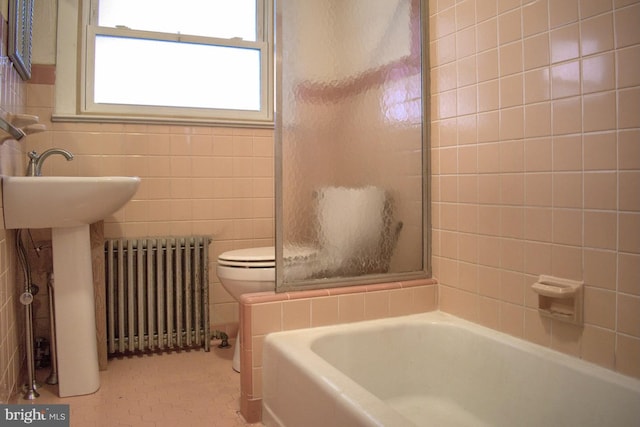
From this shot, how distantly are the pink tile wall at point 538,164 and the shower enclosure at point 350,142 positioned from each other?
10 centimetres

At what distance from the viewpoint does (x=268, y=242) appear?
106 inches

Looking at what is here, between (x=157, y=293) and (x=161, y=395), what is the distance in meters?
0.61

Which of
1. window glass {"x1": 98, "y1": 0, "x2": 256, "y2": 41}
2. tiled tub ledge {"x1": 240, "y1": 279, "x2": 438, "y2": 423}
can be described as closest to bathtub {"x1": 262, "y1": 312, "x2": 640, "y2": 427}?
tiled tub ledge {"x1": 240, "y1": 279, "x2": 438, "y2": 423}

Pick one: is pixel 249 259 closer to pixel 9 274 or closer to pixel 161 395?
pixel 161 395

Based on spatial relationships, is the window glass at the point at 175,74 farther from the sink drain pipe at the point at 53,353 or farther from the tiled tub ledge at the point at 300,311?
the tiled tub ledge at the point at 300,311

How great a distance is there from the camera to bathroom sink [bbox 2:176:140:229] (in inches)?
62.8

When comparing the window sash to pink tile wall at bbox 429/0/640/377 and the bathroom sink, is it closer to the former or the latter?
the bathroom sink

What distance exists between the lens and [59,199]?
5.50 feet

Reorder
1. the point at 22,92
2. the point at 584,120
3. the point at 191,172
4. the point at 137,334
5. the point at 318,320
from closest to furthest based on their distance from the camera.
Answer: the point at 584,120 → the point at 318,320 → the point at 22,92 → the point at 137,334 → the point at 191,172

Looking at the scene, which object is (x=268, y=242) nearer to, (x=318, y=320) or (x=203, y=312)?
(x=203, y=312)

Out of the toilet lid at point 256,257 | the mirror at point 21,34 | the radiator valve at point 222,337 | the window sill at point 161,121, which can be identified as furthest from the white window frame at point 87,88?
the radiator valve at point 222,337

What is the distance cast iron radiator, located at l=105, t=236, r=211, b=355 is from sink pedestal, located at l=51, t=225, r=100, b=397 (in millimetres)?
393

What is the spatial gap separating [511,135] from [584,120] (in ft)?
0.80

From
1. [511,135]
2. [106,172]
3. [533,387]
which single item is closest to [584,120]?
[511,135]
